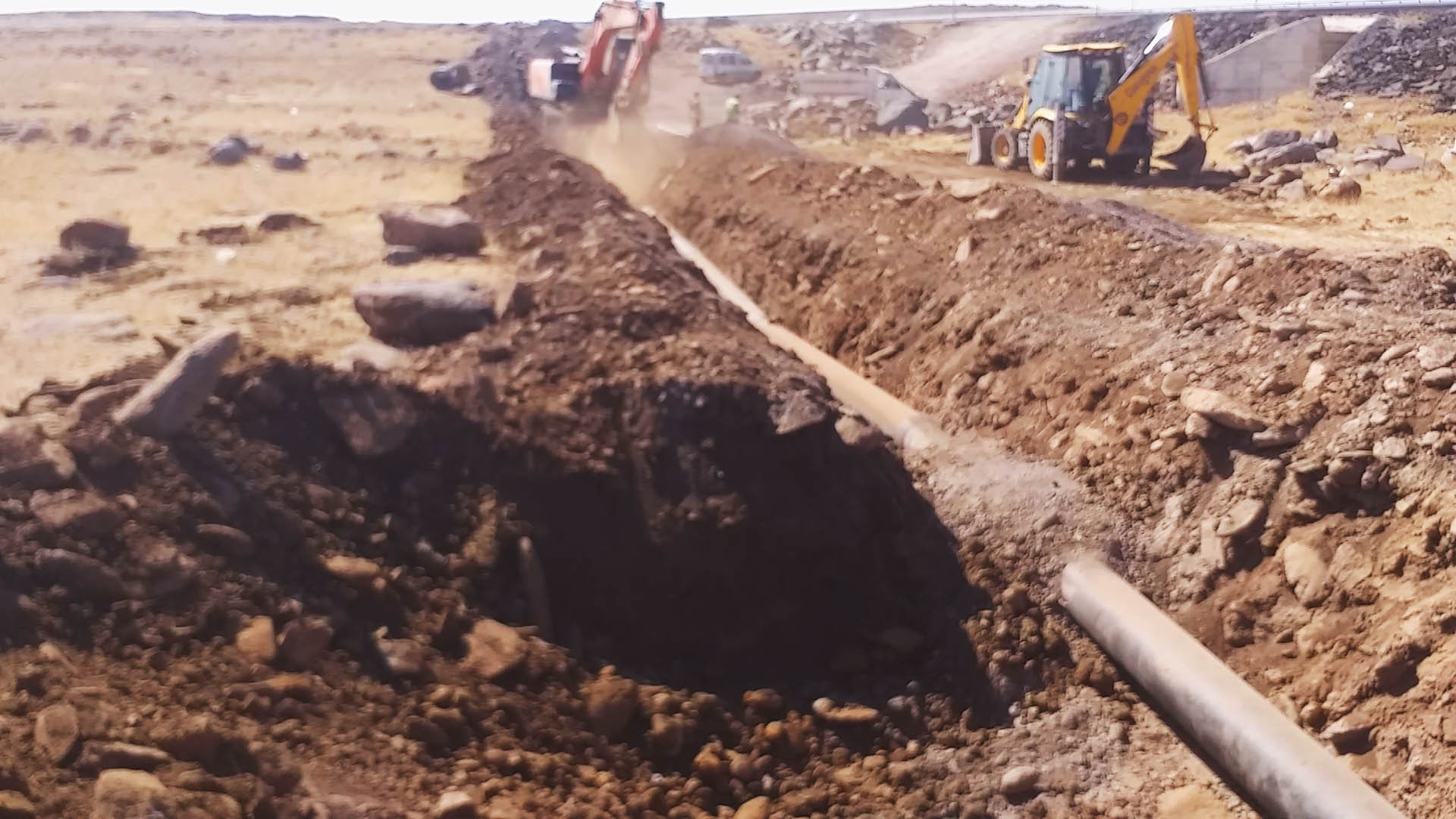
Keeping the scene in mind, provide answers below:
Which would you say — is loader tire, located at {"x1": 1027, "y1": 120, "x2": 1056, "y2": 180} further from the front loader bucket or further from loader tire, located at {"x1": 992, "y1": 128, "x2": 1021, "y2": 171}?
the front loader bucket

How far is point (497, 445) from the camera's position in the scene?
648 cm

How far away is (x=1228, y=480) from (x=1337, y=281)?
6.23ft

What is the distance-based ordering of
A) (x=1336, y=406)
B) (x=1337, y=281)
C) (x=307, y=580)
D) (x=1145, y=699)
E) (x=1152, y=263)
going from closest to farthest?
(x=307, y=580), (x=1145, y=699), (x=1336, y=406), (x=1337, y=281), (x=1152, y=263)

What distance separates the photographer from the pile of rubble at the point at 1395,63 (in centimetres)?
2672

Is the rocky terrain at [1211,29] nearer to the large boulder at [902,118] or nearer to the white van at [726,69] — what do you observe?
the large boulder at [902,118]

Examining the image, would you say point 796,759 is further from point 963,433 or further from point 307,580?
point 963,433

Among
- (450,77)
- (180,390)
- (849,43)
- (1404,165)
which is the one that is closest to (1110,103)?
(1404,165)

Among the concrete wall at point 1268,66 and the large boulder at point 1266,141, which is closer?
the large boulder at point 1266,141

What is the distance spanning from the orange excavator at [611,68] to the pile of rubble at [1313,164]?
873 cm

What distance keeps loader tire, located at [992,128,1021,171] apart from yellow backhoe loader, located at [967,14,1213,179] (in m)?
0.64

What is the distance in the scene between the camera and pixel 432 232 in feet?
33.6

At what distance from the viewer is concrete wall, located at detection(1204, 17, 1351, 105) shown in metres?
29.8

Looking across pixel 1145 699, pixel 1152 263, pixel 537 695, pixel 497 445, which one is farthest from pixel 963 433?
pixel 537 695

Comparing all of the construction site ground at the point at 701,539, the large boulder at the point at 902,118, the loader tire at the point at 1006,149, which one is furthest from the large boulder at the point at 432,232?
the large boulder at the point at 902,118
